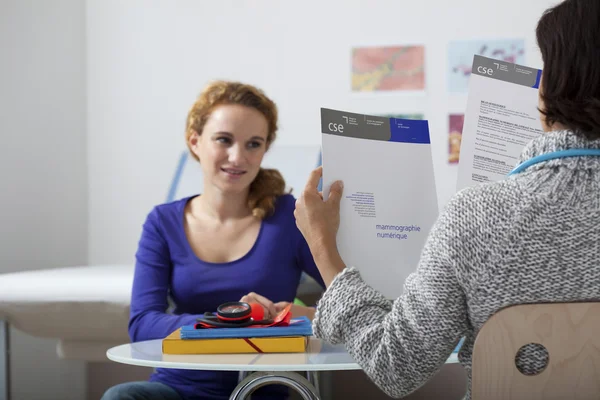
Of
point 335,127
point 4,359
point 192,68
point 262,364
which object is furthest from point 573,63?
point 192,68

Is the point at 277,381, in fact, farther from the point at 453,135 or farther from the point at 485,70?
the point at 453,135

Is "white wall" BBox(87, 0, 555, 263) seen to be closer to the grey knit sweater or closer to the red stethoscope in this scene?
the red stethoscope

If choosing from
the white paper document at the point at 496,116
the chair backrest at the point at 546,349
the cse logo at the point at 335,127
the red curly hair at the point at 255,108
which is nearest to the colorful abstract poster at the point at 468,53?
the red curly hair at the point at 255,108

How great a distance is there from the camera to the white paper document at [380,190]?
1.20m

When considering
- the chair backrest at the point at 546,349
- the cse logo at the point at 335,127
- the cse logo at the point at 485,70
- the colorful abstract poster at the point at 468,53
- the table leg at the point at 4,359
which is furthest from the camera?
the colorful abstract poster at the point at 468,53

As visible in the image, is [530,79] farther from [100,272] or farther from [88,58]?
[88,58]

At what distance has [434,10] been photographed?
3.36 metres

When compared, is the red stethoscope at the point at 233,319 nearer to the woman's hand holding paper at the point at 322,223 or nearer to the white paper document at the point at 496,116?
the woman's hand holding paper at the point at 322,223

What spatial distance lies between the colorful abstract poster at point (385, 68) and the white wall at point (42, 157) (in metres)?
1.29

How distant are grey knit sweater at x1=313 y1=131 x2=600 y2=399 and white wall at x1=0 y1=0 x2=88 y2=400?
2333 millimetres

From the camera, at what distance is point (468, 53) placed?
3340 millimetres

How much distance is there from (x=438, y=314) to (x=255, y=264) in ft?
3.16

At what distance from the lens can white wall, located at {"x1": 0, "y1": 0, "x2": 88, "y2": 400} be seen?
114 inches

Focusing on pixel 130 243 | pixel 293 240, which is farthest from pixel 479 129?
pixel 130 243
